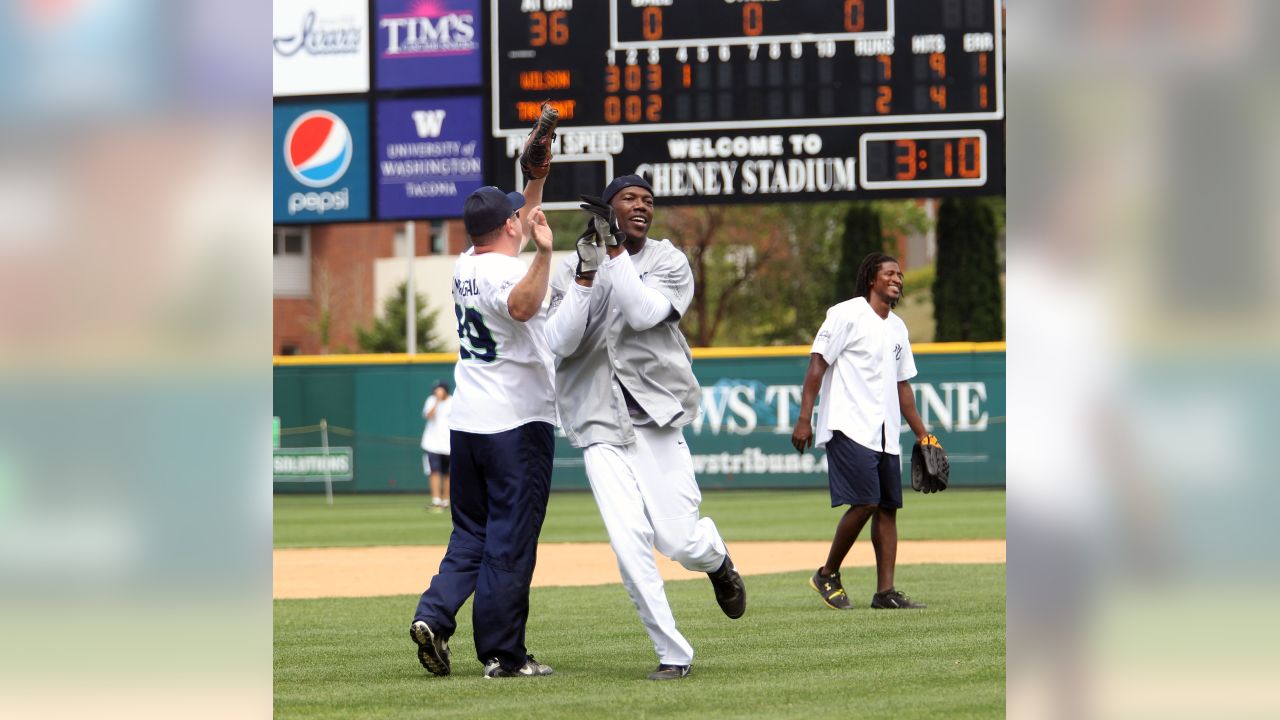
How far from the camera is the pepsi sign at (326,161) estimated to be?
20.1m

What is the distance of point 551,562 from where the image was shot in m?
15.0

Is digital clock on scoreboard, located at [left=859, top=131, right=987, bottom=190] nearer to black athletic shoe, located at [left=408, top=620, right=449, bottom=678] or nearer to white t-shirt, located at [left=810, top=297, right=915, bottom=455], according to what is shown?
white t-shirt, located at [left=810, top=297, right=915, bottom=455]

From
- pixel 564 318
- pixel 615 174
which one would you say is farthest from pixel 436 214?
pixel 564 318

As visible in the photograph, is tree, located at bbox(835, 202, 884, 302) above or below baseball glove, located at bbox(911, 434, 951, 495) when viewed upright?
above

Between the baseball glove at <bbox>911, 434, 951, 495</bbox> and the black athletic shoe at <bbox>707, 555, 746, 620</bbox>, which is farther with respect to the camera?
the baseball glove at <bbox>911, 434, 951, 495</bbox>

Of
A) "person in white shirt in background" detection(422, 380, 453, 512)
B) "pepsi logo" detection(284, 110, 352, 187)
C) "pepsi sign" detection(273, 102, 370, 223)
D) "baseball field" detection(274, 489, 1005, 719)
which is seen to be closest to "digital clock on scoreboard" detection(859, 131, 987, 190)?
"baseball field" detection(274, 489, 1005, 719)

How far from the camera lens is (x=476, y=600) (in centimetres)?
694

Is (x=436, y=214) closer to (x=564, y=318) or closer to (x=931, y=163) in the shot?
(x=931, y=163)

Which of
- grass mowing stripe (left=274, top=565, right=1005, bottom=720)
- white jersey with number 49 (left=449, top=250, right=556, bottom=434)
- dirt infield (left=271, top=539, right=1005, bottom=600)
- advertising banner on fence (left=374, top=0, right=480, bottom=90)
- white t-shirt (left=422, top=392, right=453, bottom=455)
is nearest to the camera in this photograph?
grass mowing stripe (left=274, top=565, right=1005, bottom=720)

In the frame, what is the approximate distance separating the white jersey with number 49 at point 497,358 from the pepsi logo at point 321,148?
13404 mm

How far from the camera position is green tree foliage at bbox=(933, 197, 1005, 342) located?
115 feet

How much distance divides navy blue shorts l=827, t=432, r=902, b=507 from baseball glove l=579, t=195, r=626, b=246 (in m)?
3.29

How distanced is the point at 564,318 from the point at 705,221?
39505 millimetres

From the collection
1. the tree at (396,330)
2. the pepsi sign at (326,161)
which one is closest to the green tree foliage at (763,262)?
the tree at (396,330)
